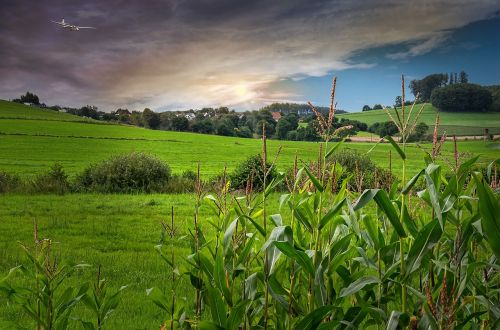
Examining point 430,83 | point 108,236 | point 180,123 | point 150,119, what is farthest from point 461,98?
point 108,236

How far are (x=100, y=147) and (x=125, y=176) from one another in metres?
43.1

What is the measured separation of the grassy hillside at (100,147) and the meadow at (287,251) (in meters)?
25.6

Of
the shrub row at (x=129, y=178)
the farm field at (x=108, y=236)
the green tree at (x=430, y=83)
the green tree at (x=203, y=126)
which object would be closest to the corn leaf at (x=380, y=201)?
the farm field at (x=108, y=236)

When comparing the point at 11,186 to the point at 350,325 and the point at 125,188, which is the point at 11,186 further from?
the point at 350,325

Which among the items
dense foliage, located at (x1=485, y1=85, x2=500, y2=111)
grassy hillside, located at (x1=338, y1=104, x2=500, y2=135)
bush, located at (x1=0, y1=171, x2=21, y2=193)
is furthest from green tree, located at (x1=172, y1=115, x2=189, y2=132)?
bush, located at (x1=0, y1=171, x2=21, y2=193)

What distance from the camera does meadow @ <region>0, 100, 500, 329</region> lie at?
10.5 ft

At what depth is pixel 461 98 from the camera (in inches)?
3713

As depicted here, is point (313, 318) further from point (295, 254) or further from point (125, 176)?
point (125, 176)

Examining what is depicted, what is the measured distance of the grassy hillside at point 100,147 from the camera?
5066cm

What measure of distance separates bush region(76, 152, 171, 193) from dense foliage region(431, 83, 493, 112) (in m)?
77.9

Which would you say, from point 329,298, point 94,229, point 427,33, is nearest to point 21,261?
point 94,229

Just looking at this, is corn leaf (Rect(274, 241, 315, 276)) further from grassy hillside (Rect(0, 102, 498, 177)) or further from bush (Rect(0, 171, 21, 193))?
grassy hillside (Rect(0, 102, 498, 177))

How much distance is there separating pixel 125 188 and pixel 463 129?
64258 millimetres

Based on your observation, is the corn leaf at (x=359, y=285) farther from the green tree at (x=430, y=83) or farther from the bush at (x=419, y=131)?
the green tree at (x=430, y=83)
